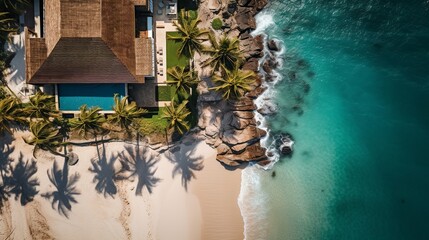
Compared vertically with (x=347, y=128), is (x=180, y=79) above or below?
above

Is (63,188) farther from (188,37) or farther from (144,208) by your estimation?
(188,37)

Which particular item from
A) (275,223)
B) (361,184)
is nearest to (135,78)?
(275,223)

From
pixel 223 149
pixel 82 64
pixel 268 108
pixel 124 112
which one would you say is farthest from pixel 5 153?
pixel 268 108

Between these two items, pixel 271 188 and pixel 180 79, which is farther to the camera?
pixel 271 188

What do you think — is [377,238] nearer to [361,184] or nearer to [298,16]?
[361,184]

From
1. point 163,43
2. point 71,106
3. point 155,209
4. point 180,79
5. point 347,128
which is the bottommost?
point 155,209

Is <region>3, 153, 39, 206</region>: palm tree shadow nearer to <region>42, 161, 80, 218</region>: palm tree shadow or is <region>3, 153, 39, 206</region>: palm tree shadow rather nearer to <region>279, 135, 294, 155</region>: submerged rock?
<region>42, 161, 80, 218</region>: palm tree shadow
